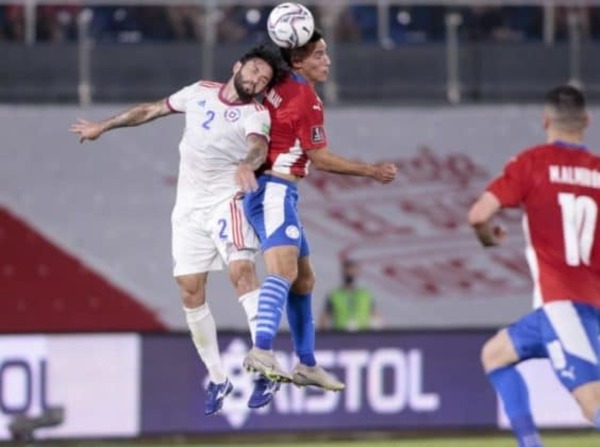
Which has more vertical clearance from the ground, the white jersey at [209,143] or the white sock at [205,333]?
the white jersey at [209,143]

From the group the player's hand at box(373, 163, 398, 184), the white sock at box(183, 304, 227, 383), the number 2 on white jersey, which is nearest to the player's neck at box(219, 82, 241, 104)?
the player's hand at box(373, 163, 398, 184)

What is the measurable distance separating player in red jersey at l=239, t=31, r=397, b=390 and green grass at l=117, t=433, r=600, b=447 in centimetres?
517

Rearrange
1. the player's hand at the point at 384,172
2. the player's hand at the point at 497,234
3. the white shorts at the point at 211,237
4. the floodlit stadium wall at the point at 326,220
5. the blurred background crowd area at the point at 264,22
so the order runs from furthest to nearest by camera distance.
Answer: the floodlit stadium wall at the point at 326,220 → the blurred background crowd area at the point at 264,22 → the white shorts at the point at 211,237 → the player's hand at the point at 384,172 → the player's hand at the point at 497,234

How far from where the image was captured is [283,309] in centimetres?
1359

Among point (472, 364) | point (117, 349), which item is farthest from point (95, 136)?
point (472, 364)

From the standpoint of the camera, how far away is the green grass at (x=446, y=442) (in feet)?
61.5

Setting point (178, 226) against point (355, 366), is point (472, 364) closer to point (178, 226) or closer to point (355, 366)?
point (355, 366)

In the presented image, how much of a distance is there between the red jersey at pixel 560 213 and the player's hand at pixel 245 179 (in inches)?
54.4

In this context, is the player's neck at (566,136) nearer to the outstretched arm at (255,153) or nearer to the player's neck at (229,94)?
the outstretched arm at (255,153)

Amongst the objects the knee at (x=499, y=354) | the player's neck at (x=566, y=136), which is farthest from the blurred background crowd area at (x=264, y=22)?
the player's neck at (x=566, y=136)

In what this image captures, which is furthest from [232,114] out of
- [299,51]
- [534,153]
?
[534,153]

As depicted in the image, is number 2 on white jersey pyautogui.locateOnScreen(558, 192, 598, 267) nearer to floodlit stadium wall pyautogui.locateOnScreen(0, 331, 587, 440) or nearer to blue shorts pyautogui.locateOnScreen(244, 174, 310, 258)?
blue shorts pyautogui.locateOnScreen(244, 174, 310, 258)

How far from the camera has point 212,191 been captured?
14172 mm

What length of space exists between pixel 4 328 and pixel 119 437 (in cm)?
471
